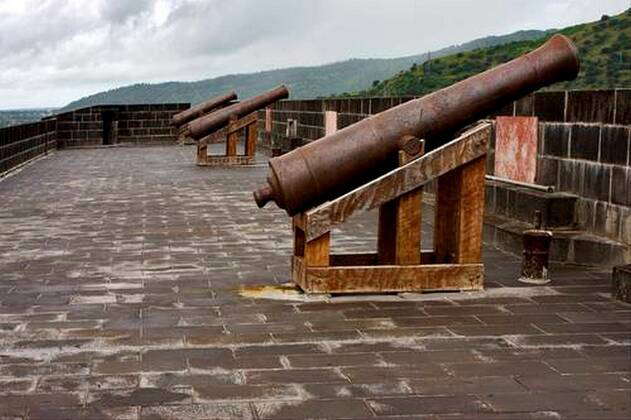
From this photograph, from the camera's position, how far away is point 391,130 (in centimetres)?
659

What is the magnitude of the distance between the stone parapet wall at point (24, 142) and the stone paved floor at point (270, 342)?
30.5ft

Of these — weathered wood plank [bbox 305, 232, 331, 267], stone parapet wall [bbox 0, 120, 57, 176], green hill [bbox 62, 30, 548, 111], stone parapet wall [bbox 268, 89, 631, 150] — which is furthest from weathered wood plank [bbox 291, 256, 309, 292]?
green hill [bbox 62, 30, 548, 111]

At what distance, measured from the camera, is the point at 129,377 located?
14.6ft

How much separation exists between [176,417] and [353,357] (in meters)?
1.20

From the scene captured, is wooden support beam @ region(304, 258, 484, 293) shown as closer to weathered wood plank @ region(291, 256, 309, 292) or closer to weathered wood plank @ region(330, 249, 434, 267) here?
weathered wood plank @ region(291, 256, 309, 292)


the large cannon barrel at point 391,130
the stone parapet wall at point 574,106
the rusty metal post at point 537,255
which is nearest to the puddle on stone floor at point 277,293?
the large cannon barrel at point 391,130

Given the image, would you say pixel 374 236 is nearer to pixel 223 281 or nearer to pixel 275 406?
pixel 223 281

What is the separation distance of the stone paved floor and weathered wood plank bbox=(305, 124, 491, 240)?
545 millimetres

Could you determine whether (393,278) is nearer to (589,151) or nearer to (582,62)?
(589,151)

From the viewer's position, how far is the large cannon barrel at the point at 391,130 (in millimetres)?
6449

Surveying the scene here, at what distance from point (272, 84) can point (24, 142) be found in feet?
529

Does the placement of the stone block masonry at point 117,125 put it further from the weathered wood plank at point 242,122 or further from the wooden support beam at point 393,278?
the wooden support beam at point 393,278

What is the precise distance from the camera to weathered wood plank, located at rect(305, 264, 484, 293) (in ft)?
20.7

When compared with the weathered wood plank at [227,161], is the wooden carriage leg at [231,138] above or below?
above
